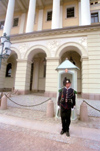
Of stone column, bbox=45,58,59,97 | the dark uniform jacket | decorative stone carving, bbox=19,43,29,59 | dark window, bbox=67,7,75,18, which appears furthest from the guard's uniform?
dark window, bbox=67,7,75,18

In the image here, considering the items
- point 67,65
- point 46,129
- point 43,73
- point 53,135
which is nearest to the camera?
point 53,135

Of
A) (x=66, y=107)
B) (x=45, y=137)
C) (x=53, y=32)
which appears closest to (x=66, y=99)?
(x=66, y=107)

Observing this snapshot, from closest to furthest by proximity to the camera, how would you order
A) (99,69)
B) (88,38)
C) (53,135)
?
(53,135), (99,69), (88,38)

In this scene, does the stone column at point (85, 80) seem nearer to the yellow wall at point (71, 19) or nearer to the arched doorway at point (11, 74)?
the yellow wall at point (71, 19)

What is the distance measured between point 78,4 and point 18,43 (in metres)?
11.9

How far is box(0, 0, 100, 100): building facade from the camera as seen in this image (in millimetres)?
10031

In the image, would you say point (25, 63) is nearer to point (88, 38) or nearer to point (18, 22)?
point (88, 38)

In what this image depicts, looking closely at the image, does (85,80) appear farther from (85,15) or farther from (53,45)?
(85,15)

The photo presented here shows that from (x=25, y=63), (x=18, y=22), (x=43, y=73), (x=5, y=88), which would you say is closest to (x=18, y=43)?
(x=25, y=63)

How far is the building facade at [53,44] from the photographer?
10.0m

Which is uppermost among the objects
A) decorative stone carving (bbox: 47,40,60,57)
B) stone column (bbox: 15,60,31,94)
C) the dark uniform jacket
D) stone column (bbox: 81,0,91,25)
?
stone column (bbox: 81,0,91,25)

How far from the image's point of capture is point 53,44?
11305 mm

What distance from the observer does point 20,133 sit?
3.21 m

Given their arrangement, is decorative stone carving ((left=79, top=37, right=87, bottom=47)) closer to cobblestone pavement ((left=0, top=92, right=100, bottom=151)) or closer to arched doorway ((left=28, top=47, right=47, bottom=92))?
arched doorway ((left=28, top=47, right=47, bottom=92))
